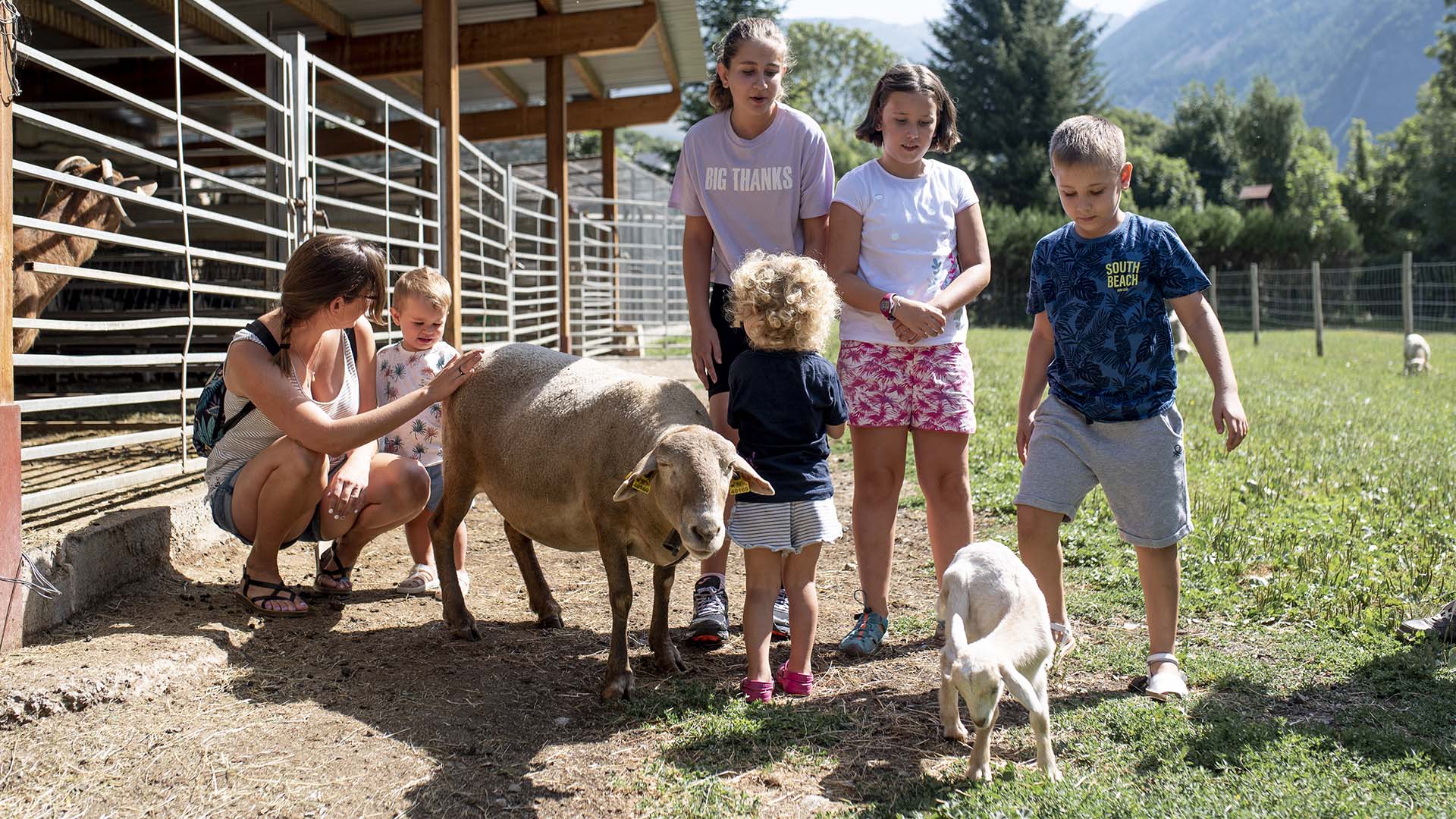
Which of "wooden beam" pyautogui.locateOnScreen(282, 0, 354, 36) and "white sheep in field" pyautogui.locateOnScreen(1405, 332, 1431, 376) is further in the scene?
"white sheep in field" pyautogui.locateOnScreen(1405, 332, 1431, 376)

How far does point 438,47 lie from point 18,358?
585cm

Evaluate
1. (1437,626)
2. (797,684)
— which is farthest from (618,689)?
(1437,626)

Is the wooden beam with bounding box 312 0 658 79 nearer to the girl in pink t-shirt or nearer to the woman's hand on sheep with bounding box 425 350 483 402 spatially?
the girl in pink t-shirt

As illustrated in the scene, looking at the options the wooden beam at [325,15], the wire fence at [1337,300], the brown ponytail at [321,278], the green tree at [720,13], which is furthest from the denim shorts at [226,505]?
the green tree at [720,13]

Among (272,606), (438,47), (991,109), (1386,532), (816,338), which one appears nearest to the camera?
(816,338)

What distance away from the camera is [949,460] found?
4199mm

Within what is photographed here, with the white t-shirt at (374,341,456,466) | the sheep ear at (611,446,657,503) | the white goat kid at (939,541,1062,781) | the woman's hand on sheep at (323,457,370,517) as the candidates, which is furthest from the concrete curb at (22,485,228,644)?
the white goat kid at (939,541,1062,781)

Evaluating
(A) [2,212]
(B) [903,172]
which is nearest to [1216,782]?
(B) [903,172]

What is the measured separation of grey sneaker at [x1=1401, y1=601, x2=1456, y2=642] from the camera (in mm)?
3893

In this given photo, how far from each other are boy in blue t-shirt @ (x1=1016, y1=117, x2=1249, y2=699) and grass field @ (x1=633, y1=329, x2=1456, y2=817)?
0.38 m

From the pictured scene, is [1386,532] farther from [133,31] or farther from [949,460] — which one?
[133,31]

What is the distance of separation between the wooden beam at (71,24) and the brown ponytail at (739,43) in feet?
22.7

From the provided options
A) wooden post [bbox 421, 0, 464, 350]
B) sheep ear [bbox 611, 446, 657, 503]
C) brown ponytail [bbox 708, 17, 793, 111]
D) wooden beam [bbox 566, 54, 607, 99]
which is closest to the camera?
sheep ear [bbox 611, 446, 657, 503]

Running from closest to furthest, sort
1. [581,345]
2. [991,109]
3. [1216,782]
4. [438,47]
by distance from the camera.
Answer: [1216,782] < [438,47] < [581,345] < [991,109]
